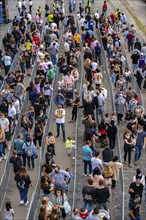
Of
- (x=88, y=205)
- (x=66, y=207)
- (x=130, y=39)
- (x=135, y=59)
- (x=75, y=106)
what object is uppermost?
(x=66, y=207)

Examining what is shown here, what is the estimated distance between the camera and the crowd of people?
16016mm

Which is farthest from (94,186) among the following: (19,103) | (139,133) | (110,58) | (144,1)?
(144,1)

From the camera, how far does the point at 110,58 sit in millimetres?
29125

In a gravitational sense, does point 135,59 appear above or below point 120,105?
below

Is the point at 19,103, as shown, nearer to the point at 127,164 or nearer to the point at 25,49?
the point at 127,164

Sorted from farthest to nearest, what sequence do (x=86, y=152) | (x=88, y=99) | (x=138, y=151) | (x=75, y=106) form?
(x=75, y=106)
(x=88, y=99)
(x=138, y=151)
(x=86, y=152)

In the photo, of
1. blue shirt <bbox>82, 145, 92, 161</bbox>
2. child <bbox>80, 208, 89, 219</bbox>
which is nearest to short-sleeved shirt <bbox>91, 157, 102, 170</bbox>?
blue shirt <bbox>82, 145, 92, 161</bbox>

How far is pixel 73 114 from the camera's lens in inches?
917

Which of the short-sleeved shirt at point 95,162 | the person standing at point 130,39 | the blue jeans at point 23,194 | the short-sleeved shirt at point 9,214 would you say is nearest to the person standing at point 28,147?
the blue jeans at point 23,194

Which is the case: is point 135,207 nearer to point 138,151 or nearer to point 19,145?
point 138,151

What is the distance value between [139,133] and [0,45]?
637 inches

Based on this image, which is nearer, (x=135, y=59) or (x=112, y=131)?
(x=112, y=131)

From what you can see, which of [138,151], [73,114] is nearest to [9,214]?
[138,151]

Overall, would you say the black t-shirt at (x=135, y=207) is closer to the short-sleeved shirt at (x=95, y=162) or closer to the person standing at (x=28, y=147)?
the short-sleeved shirt at (x=95, y=162)
